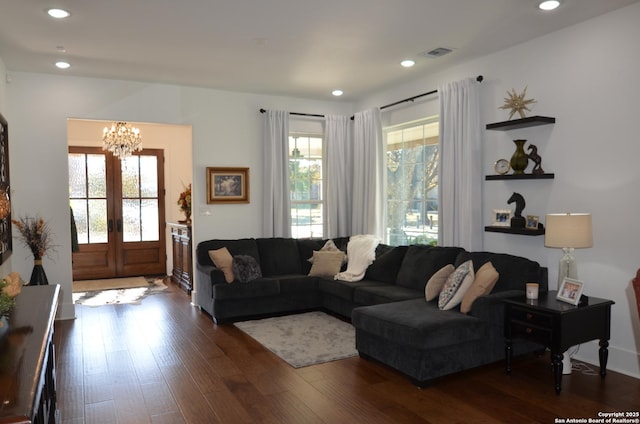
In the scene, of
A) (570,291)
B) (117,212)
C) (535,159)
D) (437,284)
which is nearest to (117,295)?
(117,212)

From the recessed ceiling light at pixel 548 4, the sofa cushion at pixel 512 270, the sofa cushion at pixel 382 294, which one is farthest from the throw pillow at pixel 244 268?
the recessed ceiling light at pixel 548 4

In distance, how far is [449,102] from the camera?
518 cm

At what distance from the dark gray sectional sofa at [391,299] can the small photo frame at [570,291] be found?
1.17 ft

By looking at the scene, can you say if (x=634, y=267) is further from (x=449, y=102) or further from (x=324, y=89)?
(x=324, y=89)

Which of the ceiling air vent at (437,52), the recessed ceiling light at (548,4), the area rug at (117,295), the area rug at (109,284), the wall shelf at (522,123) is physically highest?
the ceiling air vent at (437,52)

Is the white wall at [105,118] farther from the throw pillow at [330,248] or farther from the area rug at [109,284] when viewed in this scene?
the area rug at [109,284]

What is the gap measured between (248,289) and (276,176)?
69.2 inches

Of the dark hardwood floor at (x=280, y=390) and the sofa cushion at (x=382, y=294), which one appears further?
the sofa cushion at (x=382, y=294)

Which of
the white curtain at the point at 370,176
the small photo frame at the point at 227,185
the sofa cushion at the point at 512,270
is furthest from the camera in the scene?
the white curtain at the point at 370,176

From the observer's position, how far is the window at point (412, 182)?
226 inches

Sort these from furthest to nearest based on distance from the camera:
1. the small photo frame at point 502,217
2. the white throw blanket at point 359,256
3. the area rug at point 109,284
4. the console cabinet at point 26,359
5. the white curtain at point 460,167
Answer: the area rug at point 109,284
the white throw blanket at point 359,256
the white curtain at point 460,167
the small photo frame at point 502,217
the console cabinet at point 26,359

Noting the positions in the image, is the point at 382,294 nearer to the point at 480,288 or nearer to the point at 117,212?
the point at 480,288

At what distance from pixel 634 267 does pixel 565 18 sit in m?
2.05

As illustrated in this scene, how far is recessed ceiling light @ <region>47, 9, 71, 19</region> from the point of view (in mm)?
3537
